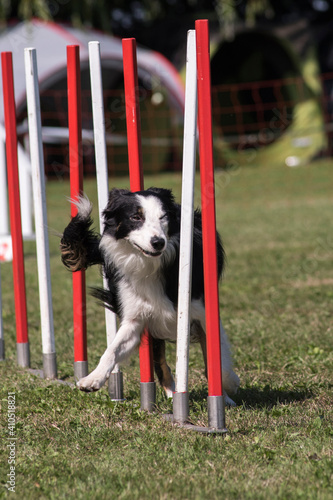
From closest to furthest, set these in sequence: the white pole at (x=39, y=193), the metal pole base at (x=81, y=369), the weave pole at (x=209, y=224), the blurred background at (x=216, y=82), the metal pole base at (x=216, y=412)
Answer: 1. the weave pole at (x=209, y=224)
2. the metal pole base at (x=216, y=412)
3. the white pole at (x=39, y=193)
4. the metal pole base at (x=81, y=369)
5. the blurred background at (x=216, y=82)

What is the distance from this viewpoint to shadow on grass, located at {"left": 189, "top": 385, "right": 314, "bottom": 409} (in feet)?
12.2

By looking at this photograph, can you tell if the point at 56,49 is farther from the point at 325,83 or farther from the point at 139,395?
the point at 139,395

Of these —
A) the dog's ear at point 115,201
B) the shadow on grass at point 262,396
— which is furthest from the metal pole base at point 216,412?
the dog's ear at point 115,201

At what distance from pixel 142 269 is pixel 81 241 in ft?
1.57

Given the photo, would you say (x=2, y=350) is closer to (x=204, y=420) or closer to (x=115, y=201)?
(x=115, y=201)

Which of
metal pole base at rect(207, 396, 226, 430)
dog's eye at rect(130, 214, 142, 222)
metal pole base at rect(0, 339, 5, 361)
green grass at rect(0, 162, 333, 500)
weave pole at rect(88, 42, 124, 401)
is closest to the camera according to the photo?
green grass at rect(0, 162, 333, 500)

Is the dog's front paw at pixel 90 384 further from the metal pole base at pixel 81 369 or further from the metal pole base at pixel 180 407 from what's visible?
the metal pole base at pixel 81 369

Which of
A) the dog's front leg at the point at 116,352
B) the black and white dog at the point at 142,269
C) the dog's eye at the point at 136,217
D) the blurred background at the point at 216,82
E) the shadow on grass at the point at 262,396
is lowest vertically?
the shadow on grass at the point at 262,396

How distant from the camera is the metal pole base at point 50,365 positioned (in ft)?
14.0

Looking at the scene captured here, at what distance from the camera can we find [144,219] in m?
3.42

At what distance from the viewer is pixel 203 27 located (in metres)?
3.00

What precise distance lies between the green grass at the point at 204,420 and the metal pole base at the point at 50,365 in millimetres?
81

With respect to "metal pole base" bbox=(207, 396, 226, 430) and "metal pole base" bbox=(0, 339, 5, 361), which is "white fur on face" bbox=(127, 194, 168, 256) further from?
"metal pole base" bbox=(0, 339, 5, 361)

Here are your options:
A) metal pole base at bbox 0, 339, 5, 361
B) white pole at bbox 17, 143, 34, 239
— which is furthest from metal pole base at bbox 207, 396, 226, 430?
white pole at bbox 17, 143, 34, 239
